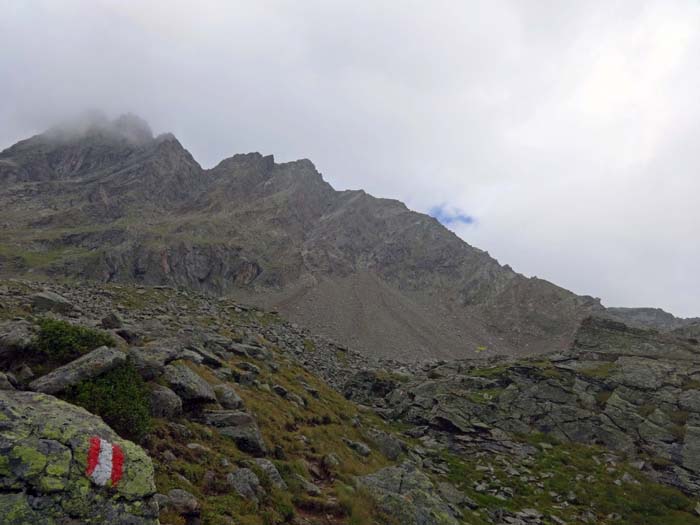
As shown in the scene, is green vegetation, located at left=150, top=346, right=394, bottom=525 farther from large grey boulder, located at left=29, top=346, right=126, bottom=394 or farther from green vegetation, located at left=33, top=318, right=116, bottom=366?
green vegetation, located at left=33, top=318, right=116, bottom=366

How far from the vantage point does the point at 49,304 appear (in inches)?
1363

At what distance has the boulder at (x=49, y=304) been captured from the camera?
33.8 m

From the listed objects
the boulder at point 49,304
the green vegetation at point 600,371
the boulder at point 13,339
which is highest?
the green vegetation at point 600,371

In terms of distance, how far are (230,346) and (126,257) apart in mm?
180656

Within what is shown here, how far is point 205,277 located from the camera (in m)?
192

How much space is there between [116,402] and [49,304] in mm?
28227

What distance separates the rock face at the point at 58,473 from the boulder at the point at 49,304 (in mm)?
29010

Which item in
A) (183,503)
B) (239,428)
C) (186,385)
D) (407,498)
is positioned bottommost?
(407,498)

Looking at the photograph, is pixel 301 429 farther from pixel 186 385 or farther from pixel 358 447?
pixel 186 385

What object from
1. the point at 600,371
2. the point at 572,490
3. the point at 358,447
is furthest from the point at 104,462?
the point at 600,371

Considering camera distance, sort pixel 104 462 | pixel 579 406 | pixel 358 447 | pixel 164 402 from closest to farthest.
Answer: pixel 104 462, pixel 164 402, pixel 358 447, pixel 579 406

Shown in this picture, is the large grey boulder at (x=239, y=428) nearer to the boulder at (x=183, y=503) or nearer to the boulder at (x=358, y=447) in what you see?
the boulder at (x=183, y=503)

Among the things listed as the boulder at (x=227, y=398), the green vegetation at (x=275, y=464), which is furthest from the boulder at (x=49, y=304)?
the boulder at (x=227, y=398)

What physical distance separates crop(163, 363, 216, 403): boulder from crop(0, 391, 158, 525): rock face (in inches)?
295
